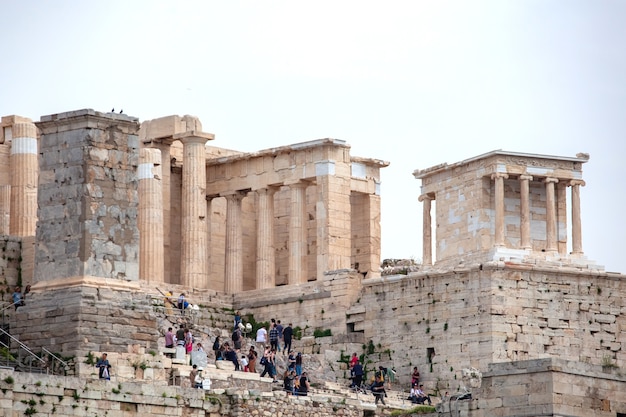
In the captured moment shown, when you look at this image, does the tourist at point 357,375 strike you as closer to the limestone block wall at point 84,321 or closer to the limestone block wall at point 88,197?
the limestone block wall at point 84,321

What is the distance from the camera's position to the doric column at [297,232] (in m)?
81.6

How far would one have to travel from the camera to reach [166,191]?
3307 inches

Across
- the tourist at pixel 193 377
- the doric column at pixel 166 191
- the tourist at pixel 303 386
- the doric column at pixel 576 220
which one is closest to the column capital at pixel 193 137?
the doric column at pixel 166 191

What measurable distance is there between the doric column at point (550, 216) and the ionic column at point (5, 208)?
16791 mm

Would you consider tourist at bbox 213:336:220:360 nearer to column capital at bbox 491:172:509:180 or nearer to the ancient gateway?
the ancient gateway

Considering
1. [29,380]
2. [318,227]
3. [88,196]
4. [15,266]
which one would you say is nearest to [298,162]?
[318,227]

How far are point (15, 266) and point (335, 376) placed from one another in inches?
378

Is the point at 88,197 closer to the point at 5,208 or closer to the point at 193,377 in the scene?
the point at 193,377

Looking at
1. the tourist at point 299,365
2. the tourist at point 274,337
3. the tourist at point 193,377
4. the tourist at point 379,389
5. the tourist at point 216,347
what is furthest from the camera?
the tourist at point 274,337

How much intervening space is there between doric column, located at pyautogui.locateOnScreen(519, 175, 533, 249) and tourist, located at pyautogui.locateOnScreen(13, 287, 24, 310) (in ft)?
55.0

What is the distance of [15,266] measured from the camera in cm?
7275

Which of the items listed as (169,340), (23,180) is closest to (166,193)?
(23,180)

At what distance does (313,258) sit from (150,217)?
24.0ft

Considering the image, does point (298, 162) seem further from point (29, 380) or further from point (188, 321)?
point (29, 380)
